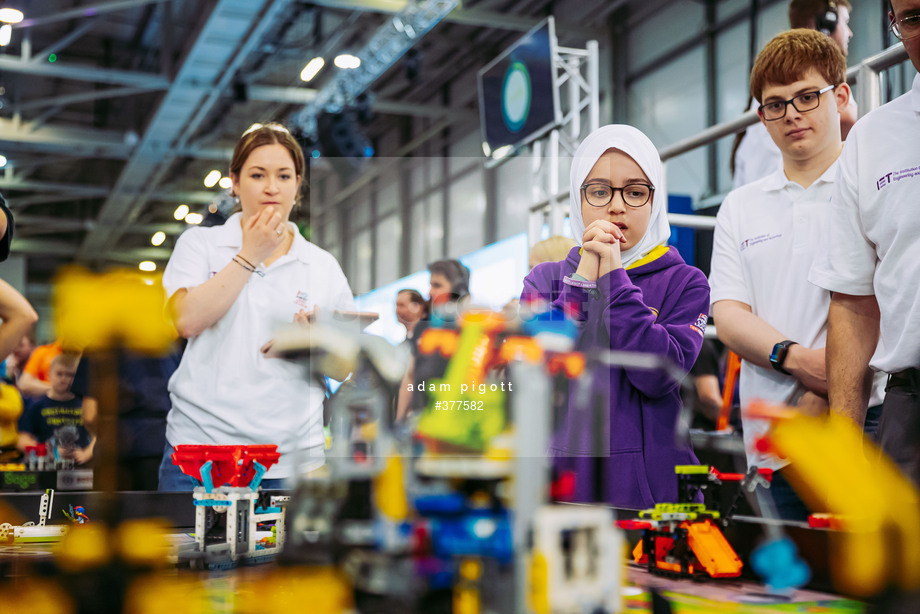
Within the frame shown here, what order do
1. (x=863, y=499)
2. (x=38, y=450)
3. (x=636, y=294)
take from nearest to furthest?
(x=863, y=499)
(x=636, y=294)
(x=38, y=450)

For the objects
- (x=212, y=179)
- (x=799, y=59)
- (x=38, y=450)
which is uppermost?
(x=212, y=179)

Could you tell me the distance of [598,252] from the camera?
942mm

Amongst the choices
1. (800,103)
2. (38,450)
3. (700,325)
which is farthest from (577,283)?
(38,450)

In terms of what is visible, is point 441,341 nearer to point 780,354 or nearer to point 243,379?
point 243,379

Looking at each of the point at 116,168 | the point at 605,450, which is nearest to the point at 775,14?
the point at 605,450

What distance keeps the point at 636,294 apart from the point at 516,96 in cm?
386

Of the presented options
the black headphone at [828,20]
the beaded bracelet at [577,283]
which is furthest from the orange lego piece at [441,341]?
the black headphone at [828,20]

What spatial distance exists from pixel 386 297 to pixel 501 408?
23 centimetres

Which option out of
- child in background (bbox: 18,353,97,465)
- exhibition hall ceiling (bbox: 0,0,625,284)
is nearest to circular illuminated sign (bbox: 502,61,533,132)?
exhibition hall ceiling (bbox: 0,0,625,284)

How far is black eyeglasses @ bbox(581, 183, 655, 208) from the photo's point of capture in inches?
45.5

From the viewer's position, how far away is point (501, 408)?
47 cm

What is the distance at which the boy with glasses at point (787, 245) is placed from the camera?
1.61 m

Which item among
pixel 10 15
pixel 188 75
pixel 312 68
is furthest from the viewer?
pixel 312 68

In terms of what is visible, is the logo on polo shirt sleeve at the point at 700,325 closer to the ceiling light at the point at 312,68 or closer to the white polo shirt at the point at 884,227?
the white polo shirt at the point at 884,227
